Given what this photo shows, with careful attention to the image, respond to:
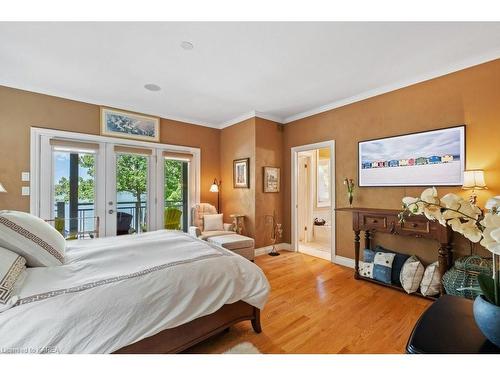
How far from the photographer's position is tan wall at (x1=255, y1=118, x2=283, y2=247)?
173 inches

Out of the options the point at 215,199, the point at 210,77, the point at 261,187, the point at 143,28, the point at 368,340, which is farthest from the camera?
the point at 215,199

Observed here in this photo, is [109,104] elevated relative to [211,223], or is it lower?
elevated

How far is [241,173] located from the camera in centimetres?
464

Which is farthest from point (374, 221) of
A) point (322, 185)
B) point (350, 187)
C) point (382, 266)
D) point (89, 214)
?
point (89, 214)

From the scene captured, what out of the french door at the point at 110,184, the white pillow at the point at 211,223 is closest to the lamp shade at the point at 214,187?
the french door at the point at 110,184

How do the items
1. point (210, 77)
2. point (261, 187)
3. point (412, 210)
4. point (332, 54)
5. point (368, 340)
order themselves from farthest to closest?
1. point (261, 187)
2. point (210, 77)
3. point (332, 54)
4. point (368, 340)
5. point (412, 210)

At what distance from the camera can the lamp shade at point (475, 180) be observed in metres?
2.39

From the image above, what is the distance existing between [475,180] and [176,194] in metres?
4.44

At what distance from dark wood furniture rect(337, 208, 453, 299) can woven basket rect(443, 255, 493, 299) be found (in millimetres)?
163

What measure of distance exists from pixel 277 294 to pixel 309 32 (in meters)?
2.78

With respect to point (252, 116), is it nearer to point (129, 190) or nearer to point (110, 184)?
point (129, 190)
